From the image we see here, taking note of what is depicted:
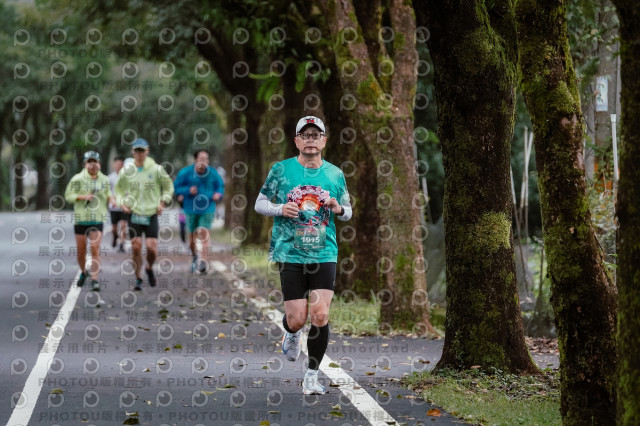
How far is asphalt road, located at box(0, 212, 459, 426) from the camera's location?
8.55 m

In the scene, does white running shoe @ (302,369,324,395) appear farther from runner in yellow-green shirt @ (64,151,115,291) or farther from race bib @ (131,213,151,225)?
race bib @ (131,213,151,225)

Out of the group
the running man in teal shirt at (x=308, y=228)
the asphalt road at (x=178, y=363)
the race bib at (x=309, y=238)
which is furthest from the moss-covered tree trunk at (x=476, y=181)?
the race bib at (x=309, y=238)

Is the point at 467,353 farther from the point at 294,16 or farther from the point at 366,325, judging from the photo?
the point at 294,16

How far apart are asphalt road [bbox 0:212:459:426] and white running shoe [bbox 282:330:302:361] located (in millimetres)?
264

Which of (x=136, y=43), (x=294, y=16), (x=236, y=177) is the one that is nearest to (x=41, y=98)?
(x=236, y=177)

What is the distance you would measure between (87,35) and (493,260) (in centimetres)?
2102

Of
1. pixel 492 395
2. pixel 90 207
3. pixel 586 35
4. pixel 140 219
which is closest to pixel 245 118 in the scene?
pixel 140 219

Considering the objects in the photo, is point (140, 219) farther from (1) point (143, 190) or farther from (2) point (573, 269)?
(2) point (573, 269)

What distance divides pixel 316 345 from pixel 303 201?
1.11 metres

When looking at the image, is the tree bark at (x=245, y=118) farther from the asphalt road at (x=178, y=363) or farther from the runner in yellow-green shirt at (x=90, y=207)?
the asphalt road at (x=178, y=363)

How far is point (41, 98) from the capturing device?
2566 inches

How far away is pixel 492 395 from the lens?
9.30 meters

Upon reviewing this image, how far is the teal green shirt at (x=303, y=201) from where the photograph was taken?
368 inches

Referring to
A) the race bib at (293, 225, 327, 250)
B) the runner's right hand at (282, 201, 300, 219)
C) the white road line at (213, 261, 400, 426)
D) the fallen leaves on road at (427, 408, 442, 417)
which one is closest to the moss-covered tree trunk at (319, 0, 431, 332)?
the white road line at (213, 261, 400, 426)
